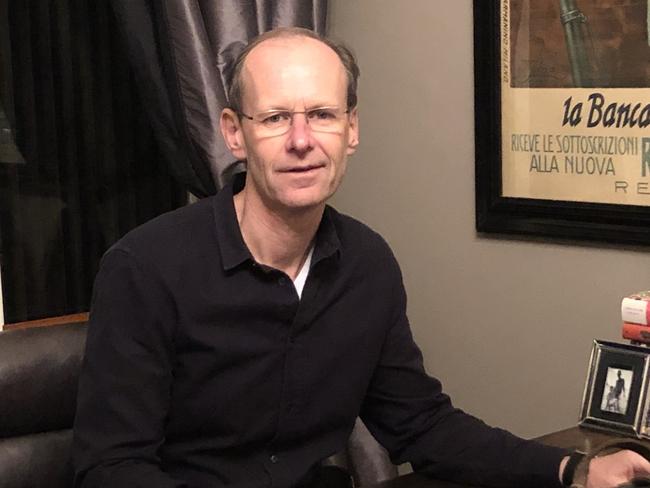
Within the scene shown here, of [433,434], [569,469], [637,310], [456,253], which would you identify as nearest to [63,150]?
[456,253]

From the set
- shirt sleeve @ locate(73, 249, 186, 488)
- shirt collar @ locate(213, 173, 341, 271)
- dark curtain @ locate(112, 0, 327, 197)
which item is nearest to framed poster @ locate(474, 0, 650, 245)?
dark curtain @ locate(112, 0, 327, 197)

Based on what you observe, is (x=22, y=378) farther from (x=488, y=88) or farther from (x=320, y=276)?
(x=488, y=88)

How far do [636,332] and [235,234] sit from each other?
69cm

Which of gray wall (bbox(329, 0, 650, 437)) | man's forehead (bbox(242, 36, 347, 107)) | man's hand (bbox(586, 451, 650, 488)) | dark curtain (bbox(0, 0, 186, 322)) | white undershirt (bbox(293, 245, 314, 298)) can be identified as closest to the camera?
man's hand (bbox(586, 451, 650, 488))

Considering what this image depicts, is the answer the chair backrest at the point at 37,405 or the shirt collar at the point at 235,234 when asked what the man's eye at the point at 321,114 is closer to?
the shirt collar at the point at 235,234

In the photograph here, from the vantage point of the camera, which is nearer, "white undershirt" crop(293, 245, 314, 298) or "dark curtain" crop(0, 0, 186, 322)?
"white undershirt" crop(293, 245, 314, 298)

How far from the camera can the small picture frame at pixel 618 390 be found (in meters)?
1.74

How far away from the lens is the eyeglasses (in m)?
1.55

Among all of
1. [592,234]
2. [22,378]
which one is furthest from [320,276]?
[592,234]

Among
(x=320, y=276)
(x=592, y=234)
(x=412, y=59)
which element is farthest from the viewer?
(x=412, y=59)

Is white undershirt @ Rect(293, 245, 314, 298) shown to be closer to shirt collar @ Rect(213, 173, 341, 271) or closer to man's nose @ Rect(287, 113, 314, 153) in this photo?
shirt collar @ Rect(213, 173, 341, 271)

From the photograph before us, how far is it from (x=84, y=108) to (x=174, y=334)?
44.2 inches

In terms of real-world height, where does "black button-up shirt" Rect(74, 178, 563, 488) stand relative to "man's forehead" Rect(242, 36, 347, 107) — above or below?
below

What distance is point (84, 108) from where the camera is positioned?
99.9 inches
